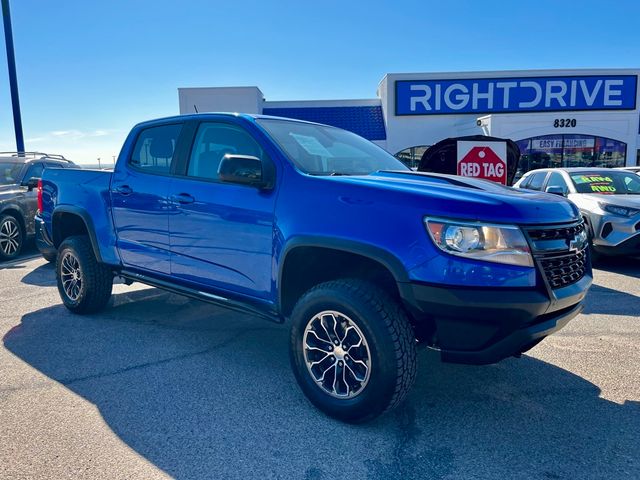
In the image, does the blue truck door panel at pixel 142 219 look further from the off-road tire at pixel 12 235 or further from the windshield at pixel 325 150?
the off-road tire at pixel 12 235

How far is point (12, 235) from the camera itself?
843 centimetres

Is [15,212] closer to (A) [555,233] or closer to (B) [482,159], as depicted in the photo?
(B) [482,159]

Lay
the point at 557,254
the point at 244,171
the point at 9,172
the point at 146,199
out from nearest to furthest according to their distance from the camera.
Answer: the point at 557,254 < the point at 244,171 < the point at 146,199 < the point at 9,172

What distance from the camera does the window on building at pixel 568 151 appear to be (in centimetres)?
2098

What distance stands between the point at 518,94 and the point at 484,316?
21.3m

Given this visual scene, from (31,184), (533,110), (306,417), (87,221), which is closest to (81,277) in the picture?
(87,221)

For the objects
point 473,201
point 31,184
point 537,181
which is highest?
point 473,201

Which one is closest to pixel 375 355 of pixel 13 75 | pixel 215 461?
pixel 215 461

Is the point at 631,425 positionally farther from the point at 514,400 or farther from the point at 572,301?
the point at 572,301

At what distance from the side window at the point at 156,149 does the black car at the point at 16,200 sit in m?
4.92

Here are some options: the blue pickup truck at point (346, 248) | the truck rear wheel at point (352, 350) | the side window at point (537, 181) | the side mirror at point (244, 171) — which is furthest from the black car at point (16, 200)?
the side window at point (537, 181)

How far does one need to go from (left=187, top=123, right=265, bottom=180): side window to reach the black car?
229 inches

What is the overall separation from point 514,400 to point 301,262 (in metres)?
→ 1.66

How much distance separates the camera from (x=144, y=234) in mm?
4125
